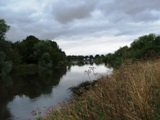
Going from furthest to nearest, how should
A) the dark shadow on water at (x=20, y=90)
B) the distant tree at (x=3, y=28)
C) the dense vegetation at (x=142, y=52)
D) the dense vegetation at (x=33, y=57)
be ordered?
the dense vegetation at (x=33, y=57)
the distant tree at (x=3, y=28)
the dark shadow on water at (x=20, y=90)
the dense vegetation at (x=142, y=52)

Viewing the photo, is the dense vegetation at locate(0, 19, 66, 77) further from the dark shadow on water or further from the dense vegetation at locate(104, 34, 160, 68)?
the dark shadow on water

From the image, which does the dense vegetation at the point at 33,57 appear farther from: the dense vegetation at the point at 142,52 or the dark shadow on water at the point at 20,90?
the dark shadow on water at the point at 20,90

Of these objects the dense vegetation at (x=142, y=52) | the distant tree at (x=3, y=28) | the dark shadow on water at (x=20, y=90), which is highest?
the distant tree at (x=3, y=28)

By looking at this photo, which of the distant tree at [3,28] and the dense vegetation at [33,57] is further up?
the distant tree at [3,28]

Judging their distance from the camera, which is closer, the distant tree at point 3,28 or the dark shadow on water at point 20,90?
the dark shadow on water at point 20,90

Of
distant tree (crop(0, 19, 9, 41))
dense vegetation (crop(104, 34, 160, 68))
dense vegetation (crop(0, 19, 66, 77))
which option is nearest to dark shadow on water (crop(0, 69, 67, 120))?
dense vegetation (crop(104, 34, 160, 68))

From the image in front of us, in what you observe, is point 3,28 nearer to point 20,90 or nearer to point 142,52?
point 20,90

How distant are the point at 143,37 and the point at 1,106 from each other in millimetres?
54204

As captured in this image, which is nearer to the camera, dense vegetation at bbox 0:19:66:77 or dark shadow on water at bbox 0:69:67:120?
dark shadow on water at bbox 0:69:67:120

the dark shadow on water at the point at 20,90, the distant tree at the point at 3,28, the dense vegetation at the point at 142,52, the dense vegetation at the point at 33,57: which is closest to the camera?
the dense vegetation at the point at 142,52

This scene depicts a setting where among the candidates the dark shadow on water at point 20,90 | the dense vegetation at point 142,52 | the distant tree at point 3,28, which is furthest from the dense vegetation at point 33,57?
the dark shadow on water at point 20,90

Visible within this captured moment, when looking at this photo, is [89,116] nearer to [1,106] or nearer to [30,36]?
[1,106]

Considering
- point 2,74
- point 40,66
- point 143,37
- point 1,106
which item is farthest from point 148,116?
point 40,66

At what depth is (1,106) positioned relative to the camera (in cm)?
2512
